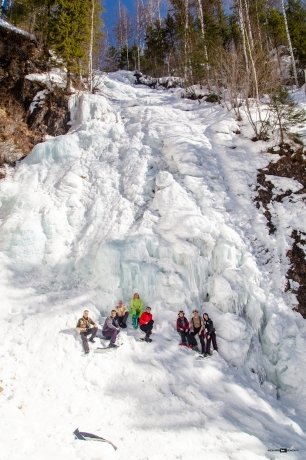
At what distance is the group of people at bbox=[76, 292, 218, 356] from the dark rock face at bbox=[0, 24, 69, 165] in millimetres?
8657

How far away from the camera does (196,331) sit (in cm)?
936

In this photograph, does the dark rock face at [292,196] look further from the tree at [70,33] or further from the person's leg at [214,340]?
the tree at [70,33]

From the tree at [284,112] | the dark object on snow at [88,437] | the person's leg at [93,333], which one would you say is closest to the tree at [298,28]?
the tree at [284,112]

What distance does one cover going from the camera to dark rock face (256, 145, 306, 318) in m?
10.8

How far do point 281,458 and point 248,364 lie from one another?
2566mm

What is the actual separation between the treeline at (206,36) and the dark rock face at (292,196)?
6.13 metres

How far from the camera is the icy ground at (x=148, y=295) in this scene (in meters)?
7.04

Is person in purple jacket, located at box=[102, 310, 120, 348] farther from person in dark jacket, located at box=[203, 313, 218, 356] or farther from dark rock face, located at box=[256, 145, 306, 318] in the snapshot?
dark rock face, located at box=[256, 145, 306, 318]

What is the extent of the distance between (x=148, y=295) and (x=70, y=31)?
16.9 metres

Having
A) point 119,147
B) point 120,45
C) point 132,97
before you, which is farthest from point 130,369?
point 120,45

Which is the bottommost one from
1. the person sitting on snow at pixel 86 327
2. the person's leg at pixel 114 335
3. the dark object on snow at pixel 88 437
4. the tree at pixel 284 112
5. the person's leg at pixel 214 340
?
the dark object on snow at pixel 88 437

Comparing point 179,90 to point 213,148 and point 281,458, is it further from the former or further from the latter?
point 281,458

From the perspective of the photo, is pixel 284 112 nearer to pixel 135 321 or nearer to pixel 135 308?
pixel 135 308

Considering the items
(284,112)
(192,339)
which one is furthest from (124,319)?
(284,112)
